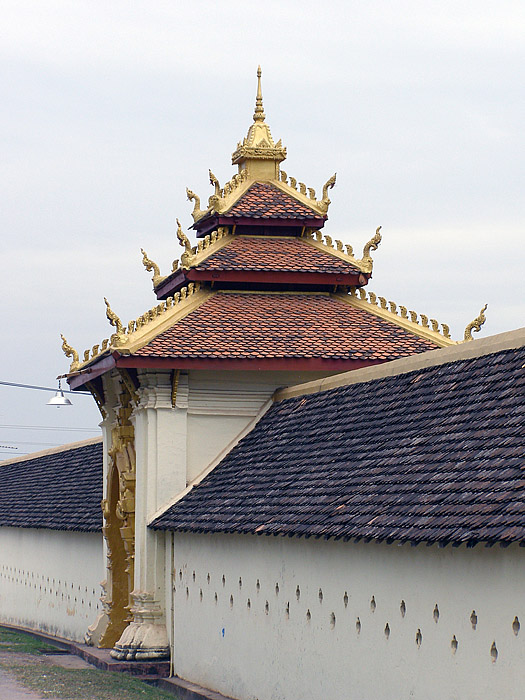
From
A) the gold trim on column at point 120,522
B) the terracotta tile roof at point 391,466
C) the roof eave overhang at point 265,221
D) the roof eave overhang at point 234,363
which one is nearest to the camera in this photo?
the terracotta tile roof at point 391,466

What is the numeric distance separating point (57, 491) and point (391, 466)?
15.6 m

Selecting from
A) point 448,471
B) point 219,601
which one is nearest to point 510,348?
point 448,471

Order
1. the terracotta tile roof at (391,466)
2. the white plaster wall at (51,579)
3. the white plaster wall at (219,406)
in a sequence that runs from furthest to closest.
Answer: the white plaster wall at (51,579), the white plaster wall at (219,406), the terracotta tile roof at (391,466)

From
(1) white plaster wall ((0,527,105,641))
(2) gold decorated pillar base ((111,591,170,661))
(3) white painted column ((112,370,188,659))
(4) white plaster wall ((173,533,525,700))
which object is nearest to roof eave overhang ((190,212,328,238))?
(3) white painted column ((112,370,188,659))

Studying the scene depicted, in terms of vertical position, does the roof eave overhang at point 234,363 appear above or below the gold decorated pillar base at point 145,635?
above

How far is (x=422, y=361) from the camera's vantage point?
48.5ft

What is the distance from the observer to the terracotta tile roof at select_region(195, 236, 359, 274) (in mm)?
20250

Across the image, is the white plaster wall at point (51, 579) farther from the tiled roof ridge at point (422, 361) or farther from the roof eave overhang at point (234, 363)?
the tiled roof ridge at point (422, 361)

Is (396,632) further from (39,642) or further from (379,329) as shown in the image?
(39,642)

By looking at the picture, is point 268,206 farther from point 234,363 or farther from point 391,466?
point 391,466

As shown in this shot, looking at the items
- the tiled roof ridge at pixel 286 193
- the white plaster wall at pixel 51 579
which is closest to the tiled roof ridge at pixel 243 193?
the tiled roof ridge at pixel 286 193

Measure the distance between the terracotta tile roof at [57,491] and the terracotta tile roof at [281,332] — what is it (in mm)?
4939

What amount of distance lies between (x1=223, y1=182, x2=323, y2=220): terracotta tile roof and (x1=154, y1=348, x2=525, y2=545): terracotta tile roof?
4.12m

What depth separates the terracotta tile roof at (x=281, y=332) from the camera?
61.2 ft
